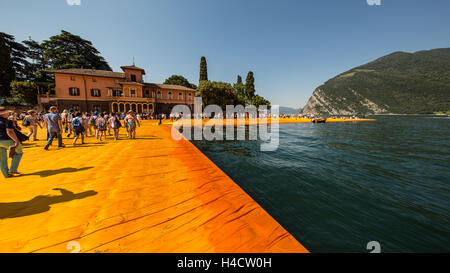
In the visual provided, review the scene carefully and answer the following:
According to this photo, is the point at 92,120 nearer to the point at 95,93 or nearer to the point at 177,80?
the point at 95,93

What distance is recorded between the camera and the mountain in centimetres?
10454

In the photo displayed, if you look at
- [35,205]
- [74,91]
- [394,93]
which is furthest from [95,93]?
[394,93]

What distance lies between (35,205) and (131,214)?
2.06 m

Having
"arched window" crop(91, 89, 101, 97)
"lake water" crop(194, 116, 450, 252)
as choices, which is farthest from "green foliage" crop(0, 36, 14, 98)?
"lake water" crop(194, 116, 450, 252)

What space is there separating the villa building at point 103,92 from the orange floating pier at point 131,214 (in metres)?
30.2

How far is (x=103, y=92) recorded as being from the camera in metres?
30.3

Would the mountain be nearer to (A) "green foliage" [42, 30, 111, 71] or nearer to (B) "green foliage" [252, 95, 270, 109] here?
(B) "green foliage" [252, 95, 270, 109]

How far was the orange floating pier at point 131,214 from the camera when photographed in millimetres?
2162

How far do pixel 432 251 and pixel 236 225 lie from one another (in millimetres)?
4071

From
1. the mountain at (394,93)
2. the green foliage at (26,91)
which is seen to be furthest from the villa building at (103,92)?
the mountain at (394,93)

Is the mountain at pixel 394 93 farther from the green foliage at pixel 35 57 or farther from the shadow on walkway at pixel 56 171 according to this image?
the green foliage at pixel 35 57

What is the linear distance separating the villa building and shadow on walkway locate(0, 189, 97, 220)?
105 ft
